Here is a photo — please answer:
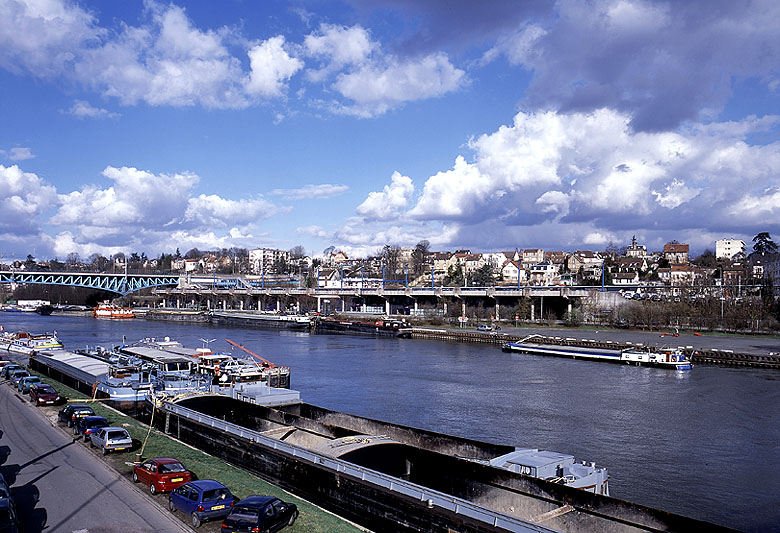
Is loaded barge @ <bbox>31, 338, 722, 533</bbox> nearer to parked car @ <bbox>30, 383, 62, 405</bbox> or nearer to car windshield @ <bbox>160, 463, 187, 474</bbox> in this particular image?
parked car @ <bbox>30, 383, 62, 405</bbox>

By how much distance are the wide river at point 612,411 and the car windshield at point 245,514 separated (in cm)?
1073

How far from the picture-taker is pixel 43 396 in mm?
20594

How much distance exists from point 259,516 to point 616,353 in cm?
4134

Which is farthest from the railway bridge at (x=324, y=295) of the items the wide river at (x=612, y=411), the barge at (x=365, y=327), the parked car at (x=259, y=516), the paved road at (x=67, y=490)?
the parked car at (x=259, y=516)

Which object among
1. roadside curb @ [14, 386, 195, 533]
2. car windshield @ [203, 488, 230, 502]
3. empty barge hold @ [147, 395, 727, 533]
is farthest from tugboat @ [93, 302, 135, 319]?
car windshield @ [203, 488, 230, 502]

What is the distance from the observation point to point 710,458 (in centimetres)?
1952

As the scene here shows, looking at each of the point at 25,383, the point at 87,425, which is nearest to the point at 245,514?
the point at 87,425

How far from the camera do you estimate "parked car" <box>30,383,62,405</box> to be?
20.5m

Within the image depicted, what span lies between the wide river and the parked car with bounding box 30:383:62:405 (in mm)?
10971

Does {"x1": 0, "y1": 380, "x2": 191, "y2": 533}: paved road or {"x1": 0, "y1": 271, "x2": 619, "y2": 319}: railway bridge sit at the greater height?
{"x1": 0, "y1": 271, "x2": 619, "y2": 319}: railway bridge

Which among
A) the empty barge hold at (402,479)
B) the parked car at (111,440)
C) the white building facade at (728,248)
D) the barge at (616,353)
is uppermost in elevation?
the white building facade at (728,248)

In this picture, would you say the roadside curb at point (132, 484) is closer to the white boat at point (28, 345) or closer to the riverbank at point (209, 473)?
the riverbank at point (209, 473)

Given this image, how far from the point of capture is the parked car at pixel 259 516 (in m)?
A: 9.56

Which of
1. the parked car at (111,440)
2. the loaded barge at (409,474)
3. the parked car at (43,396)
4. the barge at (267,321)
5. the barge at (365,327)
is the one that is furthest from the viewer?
the barge at (267,321)
